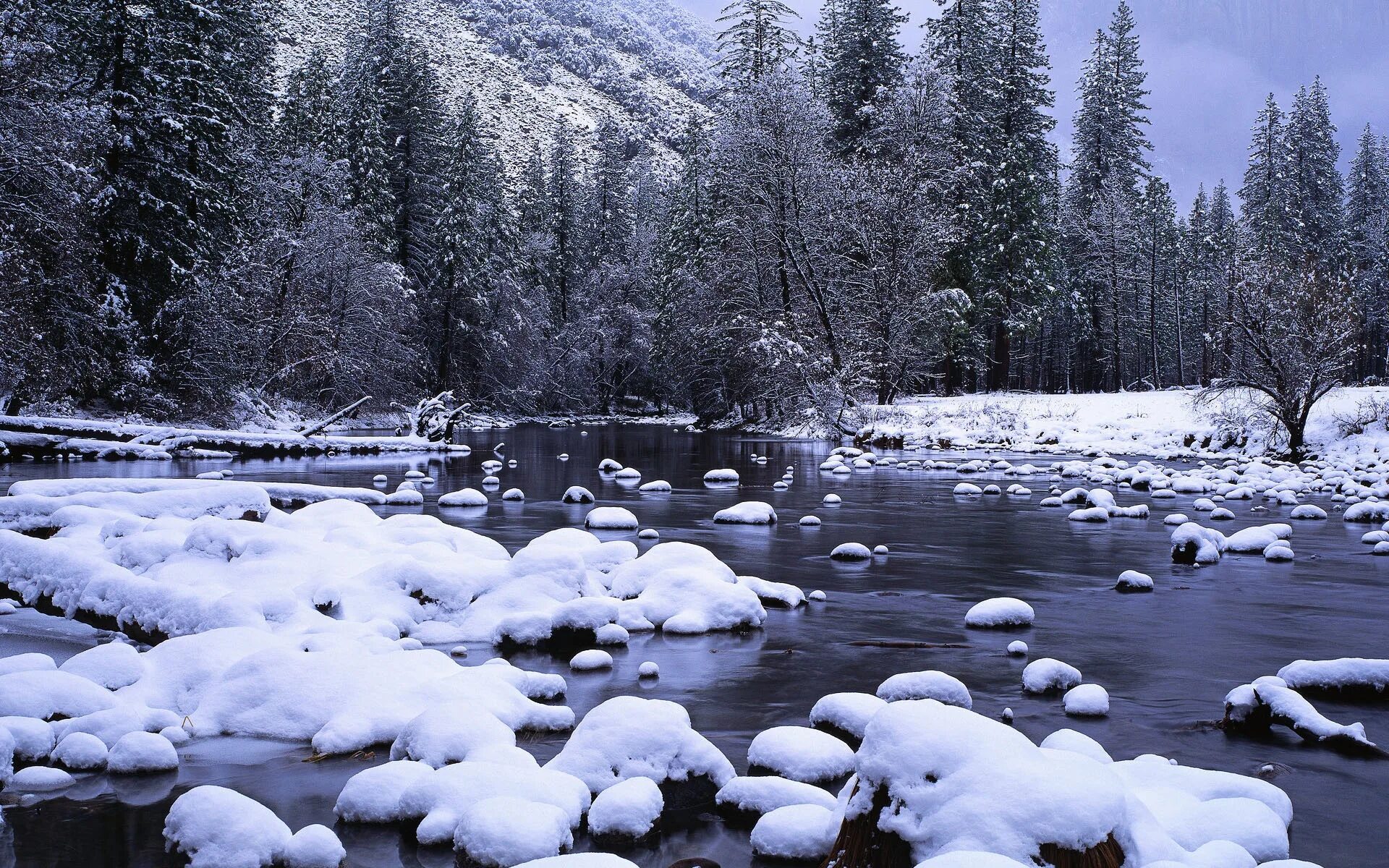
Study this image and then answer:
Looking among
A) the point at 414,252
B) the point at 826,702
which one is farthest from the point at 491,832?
the point at 414,252

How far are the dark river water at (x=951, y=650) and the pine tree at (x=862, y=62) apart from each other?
94.7 feet

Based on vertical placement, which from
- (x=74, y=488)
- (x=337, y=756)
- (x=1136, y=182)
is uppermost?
(x=1136, y=182)

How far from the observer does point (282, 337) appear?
29.9m

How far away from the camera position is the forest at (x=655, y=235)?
856 inches

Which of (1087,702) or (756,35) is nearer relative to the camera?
(1087,702)

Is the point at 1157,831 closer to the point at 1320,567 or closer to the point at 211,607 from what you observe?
the point at 211,607

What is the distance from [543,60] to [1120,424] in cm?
14013

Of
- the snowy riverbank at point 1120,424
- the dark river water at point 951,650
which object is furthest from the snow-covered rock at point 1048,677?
the snowy riverbank at point 1120,424

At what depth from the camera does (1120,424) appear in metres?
26.7

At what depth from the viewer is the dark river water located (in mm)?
3674

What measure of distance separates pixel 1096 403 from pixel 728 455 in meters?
12.6

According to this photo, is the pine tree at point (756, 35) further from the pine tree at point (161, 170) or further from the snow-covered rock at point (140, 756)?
the snow-covered rock at point (140, 756)

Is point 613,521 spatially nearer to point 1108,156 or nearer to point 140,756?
point 140,756

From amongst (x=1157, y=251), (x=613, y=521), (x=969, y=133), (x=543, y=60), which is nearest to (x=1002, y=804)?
(x=613, y=521)
